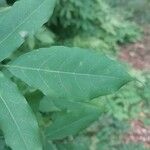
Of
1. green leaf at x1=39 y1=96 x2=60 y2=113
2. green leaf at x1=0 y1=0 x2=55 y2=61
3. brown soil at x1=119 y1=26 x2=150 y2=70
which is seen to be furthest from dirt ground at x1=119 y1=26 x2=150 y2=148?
green leaf at x1=0 y1=0 x2=55 y2=61

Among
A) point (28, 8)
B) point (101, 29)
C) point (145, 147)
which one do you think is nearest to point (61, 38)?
point (101, 29)

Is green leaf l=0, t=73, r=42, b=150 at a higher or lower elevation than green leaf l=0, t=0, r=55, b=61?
lower

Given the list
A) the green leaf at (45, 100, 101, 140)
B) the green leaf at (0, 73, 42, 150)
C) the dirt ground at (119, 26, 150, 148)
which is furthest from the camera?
the dirt ground at (119, 26, 150, 148)

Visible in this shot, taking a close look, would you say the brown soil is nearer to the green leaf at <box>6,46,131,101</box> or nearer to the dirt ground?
the dirt ground

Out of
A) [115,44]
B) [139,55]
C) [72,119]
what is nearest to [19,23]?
[72,119]

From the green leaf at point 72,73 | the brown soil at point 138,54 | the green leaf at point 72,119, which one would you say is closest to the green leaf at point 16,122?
the green leaf at point 72,73

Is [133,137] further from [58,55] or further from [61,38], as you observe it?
[58,55]

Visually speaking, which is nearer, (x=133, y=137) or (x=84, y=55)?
(x=84, y=55)
